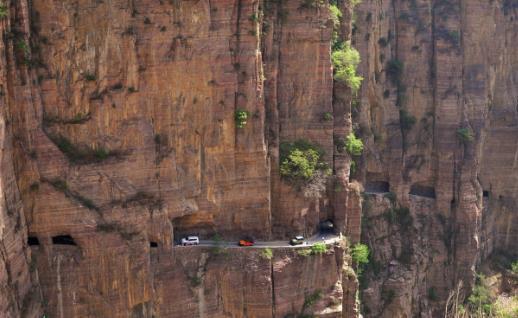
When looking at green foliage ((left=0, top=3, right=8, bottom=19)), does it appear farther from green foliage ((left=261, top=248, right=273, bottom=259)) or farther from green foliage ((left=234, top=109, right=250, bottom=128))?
green foliage ((left=261, top=248, right=273, bottom=259))

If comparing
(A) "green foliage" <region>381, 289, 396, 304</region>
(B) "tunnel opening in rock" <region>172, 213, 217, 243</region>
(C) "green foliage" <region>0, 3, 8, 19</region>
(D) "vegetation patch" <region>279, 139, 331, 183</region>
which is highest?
(C) "green foliage" <region>0, 3, 8, 19</region>

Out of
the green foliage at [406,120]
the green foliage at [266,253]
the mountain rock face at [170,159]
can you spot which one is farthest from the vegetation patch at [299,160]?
the green foliage at [406,120]

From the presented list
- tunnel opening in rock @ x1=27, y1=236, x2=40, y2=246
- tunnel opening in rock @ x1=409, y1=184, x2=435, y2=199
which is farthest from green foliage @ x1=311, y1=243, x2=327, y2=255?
tunnel opening in rock @ x1=409, y1=184, x2=435, y2=199

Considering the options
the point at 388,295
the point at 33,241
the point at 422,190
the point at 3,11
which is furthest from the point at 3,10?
the point at 422,190

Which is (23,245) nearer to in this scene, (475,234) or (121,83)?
(121,83)

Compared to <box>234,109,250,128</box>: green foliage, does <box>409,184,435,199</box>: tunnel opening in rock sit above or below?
below

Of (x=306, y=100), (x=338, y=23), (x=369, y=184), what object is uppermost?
(x=338, y=23)

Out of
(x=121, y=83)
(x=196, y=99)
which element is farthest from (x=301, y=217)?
(x=121, y=83)
